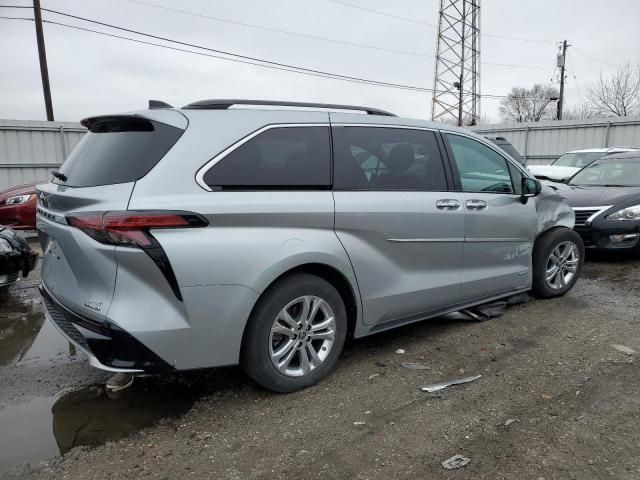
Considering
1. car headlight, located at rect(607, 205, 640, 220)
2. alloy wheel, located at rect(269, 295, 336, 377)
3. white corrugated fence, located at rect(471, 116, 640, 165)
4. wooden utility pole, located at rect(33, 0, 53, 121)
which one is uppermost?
wooden utility pole, located at rect(33, 0, 53, 121)

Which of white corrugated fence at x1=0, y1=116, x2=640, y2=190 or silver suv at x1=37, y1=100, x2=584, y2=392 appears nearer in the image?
silver suv at x1=37, y1=100, x2=584, y2=392

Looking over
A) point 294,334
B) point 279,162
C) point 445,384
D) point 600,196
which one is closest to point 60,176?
point 279,162

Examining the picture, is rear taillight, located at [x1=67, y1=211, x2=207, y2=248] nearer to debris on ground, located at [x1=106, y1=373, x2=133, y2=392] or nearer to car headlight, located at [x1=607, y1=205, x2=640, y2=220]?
debris on ground, located at [x1=106, y1=373, x2=133, y2=392]

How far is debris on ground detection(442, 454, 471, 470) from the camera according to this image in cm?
248

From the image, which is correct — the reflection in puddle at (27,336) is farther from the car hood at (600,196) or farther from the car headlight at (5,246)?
the car hood at (600,196)

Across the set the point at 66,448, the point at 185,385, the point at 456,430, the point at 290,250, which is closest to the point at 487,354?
the point at 456,430

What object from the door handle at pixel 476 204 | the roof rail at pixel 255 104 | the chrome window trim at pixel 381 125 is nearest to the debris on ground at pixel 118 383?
the roof rail at pixel 255 104

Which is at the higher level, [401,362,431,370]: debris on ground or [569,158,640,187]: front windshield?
[569,158,640,187]: front windshield

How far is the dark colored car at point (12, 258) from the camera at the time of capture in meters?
4.95

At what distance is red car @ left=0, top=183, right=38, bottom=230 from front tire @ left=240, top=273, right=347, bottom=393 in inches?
278

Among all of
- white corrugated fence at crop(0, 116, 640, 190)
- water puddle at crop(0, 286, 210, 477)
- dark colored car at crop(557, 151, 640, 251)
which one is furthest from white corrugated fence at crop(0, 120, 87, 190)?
dark colored car at crop(557, 151, 640, 251)

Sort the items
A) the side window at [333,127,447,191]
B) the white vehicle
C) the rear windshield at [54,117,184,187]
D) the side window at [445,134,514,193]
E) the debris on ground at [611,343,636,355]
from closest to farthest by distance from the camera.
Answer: the rear windshield at [54,117,184,187], the side window at [333,127,447,191], the debris on ground at [611,343,636,355], the side window at [445,134,514,193], the white vehicle

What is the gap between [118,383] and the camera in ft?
11.0

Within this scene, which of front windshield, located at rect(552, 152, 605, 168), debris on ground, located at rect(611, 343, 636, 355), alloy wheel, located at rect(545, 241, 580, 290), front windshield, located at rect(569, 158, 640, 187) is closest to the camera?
debris on ground, located at rect(611, 343, 636, 355)
